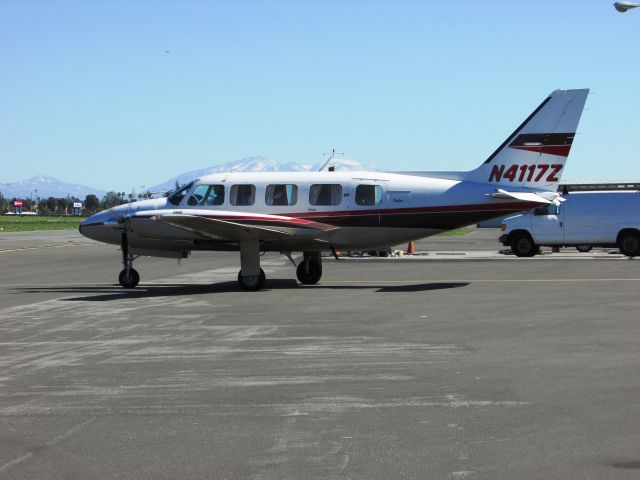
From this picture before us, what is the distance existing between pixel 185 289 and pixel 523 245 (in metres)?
19.0

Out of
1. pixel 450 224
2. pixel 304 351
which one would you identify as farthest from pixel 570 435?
pixel 450 224

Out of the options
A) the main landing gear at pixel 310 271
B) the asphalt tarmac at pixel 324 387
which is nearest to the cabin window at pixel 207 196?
the main landing gear at pixel 310 271

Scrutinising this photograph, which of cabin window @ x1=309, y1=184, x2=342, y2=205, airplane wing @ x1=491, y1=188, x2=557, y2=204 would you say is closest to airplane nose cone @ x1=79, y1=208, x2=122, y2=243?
cabin window @ x1=309, y1=184, x2=342, y2=205

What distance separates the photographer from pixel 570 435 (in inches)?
285

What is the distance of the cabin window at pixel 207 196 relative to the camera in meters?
24.0

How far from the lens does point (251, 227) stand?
862 inches

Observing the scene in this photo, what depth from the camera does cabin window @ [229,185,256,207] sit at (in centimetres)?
2378

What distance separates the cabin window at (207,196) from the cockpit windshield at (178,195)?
0.26 metres

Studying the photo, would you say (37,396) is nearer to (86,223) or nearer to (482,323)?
(482,323)

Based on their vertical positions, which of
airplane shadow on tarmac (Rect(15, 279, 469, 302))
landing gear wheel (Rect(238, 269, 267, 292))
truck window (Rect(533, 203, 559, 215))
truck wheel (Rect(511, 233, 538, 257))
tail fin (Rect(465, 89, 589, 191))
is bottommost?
airplane shadow on tarmac (Rect(15, 279, 469, 302))

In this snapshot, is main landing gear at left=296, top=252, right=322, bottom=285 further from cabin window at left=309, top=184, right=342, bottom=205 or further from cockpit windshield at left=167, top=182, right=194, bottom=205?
cockpit windshield at left=167, top=182, right=194, bottom=205

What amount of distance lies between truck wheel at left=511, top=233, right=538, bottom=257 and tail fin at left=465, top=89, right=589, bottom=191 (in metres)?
15.1

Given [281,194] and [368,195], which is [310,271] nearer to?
[281,194]

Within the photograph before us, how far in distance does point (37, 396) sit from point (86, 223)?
16.2m
